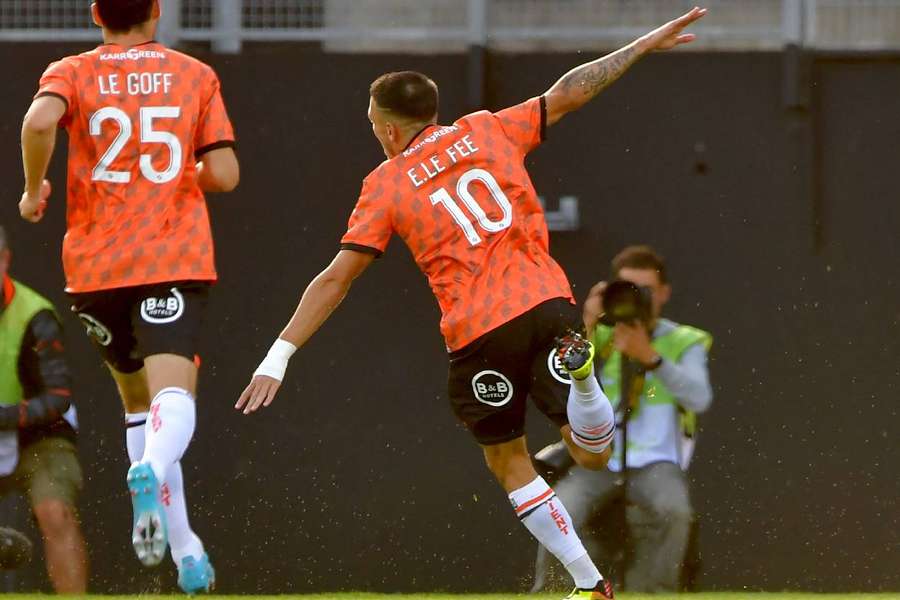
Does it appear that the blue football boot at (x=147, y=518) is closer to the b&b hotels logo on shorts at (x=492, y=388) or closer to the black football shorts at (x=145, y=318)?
the black football shorts at (x=145, y=318)

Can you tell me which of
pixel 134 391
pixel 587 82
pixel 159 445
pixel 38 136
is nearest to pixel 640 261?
pixel 587 82

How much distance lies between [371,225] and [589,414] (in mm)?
908

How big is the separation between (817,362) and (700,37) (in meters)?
1.66

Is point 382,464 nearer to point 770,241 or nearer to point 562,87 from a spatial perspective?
point 770,241

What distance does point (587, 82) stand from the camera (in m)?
6.49

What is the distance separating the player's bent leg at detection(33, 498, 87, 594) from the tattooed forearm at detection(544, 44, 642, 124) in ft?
10.6

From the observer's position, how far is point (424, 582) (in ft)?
31.1

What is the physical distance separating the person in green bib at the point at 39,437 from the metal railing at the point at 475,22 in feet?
4.91

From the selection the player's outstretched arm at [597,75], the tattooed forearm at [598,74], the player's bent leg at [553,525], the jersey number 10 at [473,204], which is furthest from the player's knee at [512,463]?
the tattooed forearm at [598,74]

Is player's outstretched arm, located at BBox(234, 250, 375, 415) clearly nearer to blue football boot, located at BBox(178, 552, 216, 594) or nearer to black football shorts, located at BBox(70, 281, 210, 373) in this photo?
black football shorts, located at BBox(70, 281, 210, 373)

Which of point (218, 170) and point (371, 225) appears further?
point (218, 170)

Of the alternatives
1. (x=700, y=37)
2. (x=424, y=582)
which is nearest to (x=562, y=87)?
(x=700, y=37)

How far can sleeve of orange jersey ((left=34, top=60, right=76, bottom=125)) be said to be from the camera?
6.30 meters

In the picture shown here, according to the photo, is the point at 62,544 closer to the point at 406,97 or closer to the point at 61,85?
the point at 61,85
